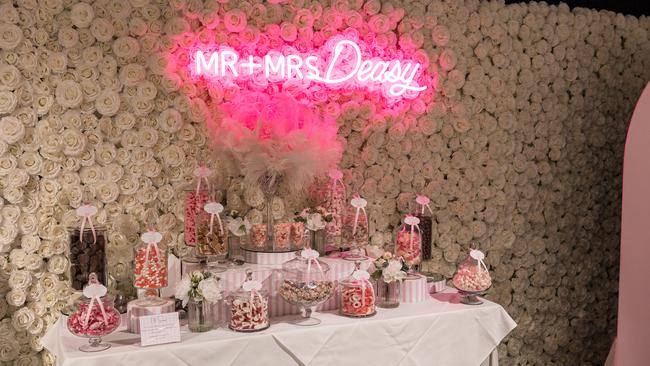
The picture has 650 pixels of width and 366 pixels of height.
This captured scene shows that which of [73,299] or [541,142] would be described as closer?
[73,299]

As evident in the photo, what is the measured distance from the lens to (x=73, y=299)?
3.08 meters

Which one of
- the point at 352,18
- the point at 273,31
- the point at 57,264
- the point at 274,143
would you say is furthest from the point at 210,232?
the point at 352,18

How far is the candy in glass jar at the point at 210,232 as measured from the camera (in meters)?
3.04

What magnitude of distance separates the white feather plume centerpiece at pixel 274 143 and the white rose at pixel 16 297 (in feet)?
3.97

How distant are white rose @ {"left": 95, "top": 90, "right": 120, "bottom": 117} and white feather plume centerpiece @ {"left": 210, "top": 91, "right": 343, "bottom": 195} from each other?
1.72ft

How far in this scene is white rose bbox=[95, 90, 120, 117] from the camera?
10.3 ft

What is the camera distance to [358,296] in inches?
122

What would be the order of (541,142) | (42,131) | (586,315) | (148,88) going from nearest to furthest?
(42,131) → (148,88) → (541,142) → (586,315)

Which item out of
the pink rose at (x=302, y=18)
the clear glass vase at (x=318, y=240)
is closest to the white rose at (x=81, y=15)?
the pink rose at (x=302, y=18)

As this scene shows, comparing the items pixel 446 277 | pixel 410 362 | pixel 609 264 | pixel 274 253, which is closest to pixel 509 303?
pixel 446 277

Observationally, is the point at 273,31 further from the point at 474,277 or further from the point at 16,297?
the point at 16,297

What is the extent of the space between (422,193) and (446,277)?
626 millimetres

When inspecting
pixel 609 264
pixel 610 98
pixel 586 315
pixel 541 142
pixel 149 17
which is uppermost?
pixel 149 17

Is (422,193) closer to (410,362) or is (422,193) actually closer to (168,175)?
(410,362)
